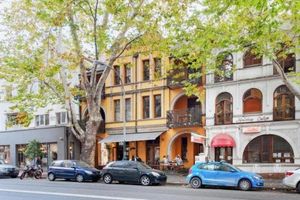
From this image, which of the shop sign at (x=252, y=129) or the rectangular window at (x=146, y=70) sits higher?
the rectangular window at (x=146, y=70)

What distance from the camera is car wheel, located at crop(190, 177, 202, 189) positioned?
2506 cm

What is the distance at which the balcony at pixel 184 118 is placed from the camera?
3591cm

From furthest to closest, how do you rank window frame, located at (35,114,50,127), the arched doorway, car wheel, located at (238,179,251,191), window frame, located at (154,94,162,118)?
1. window frame, located at (35,114,50,127)
2. window frame, located at (154,94,162,118)
3. the arched doorway
4. car wheel, located at (238,179,251,191)

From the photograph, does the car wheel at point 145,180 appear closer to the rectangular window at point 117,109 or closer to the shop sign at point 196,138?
the shop sign at point 196,138

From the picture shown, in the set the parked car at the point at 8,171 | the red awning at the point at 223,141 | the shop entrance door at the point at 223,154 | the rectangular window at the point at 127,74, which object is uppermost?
the rectangular window at the point at 127,74

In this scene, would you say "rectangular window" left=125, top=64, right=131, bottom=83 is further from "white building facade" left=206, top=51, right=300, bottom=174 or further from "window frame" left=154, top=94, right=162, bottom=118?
"white building facade" left=206, top=51, right=300, bottom=174

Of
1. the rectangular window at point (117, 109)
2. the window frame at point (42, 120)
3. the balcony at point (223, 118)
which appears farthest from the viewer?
the window frame at point (42, 120)

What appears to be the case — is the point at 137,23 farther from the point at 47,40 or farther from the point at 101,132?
the point at 101,132

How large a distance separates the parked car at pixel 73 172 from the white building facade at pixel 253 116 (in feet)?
29.4

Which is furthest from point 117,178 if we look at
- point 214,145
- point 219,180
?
point 214,145

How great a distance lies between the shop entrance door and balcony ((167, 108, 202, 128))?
7.94 ft

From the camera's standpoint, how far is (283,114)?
31.3 m

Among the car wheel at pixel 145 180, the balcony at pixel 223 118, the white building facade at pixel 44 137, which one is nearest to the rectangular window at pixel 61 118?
the white building facade at pixel 44 137

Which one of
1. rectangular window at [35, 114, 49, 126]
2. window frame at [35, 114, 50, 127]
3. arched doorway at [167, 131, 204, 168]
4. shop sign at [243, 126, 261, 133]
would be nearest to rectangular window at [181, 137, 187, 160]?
arched doorway at [167, 131, 204, 168]
